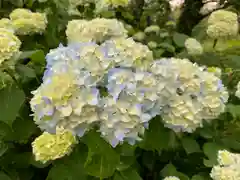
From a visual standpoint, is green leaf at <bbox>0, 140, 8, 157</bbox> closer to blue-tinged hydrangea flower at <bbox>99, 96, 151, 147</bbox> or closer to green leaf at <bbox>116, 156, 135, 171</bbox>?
green leaf at <bbox>116, 156, 135, 171</bbox>

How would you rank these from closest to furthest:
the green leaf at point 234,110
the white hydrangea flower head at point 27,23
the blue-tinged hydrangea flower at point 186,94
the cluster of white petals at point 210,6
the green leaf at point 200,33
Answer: the blue-tinged hydrangea flower at point 186,94
the green leaf at point 234,110
the white hydrangea flower head at point 27,23
the green leaf at point 200,33
the cluster of white petals at point 210,6

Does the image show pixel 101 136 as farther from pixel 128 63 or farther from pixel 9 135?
pixel 9 135

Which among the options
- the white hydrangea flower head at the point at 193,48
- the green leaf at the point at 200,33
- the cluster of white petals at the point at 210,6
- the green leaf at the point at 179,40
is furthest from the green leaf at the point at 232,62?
the cluster of white petals at the point at 210,6

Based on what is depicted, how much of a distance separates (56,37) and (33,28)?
0.28 meters

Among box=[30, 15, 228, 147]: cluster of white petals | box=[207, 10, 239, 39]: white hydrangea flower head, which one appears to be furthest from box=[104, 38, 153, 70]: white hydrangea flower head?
box=[207, 10, 239, 39]: white hydrangea flower head

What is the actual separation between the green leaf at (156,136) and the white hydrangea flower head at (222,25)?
100cm

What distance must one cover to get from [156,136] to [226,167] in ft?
0.64

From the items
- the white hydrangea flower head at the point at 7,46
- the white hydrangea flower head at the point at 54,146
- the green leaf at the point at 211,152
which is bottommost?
the green leaf at the point at 211,152

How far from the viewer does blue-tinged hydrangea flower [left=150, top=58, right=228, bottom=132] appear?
115 centimetres

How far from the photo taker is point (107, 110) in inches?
38.9

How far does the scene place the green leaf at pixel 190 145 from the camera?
142 cm

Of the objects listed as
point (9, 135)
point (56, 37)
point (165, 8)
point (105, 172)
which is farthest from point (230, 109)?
point (165, 8)

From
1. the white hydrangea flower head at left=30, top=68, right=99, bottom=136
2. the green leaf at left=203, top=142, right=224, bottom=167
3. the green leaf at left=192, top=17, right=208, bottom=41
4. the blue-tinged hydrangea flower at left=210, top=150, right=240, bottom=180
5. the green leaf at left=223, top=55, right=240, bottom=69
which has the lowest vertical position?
the green leaf at left=192, top=17, right=208, bottom=41

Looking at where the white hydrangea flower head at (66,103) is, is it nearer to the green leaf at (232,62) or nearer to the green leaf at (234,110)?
the green leaf at (234,110)
